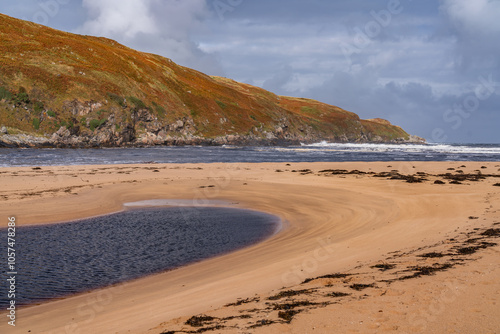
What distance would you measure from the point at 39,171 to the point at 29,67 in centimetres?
5641

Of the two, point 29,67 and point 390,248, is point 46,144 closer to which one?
point 29,67

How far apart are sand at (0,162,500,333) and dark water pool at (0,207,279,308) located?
80cm

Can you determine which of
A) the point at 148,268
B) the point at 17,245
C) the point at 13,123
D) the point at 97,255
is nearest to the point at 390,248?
the point at 148,268

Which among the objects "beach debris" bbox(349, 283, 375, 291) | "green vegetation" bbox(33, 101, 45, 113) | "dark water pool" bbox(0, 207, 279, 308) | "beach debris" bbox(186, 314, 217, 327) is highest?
"green vegetation" bbox(33, 101, 45, 113)

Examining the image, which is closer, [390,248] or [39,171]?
[390,248]

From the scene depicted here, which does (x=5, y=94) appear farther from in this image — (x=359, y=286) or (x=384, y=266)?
(x=359, y=286)

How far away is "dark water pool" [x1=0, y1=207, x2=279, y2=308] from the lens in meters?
10.1

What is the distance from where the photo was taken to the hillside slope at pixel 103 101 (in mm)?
71125

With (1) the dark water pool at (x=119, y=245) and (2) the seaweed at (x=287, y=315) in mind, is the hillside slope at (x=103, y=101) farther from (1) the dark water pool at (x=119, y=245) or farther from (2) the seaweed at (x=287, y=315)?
(2) the seaweed at (x=287, y=315)

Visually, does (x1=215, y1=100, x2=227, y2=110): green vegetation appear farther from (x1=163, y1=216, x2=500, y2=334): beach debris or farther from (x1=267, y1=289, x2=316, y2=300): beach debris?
(x1=267, y1=289, x2=316, y2=300): beach debris

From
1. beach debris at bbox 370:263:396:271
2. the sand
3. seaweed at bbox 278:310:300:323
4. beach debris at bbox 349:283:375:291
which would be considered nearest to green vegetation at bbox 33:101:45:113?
the sand

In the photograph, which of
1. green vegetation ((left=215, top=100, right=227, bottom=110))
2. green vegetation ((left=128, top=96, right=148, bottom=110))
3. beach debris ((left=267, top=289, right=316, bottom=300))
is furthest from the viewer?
green vegetation ((left=215, top=100, right=227, bottom=110))

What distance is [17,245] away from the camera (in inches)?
508

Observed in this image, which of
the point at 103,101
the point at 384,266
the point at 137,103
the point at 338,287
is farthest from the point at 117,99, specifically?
the point at 338,287
